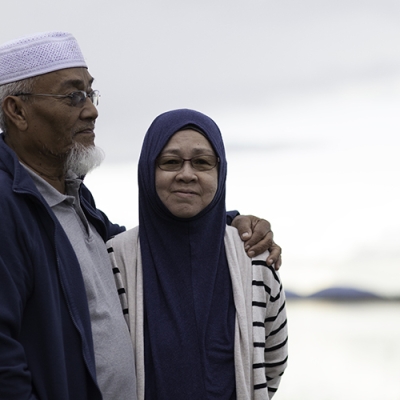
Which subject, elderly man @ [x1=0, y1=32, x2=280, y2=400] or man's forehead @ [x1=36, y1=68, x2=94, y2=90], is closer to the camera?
elderly man @ [x1=0, y1=32, x2=280, y2=400]

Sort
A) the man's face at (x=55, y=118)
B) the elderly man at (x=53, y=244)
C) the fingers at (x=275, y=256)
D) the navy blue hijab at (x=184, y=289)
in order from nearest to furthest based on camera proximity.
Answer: the elderly man at (x=53, y=244), the man's face at (x=55, y=118), the navy blue hijab at (x=184, y=289), the fingers at (x=275, y=256)

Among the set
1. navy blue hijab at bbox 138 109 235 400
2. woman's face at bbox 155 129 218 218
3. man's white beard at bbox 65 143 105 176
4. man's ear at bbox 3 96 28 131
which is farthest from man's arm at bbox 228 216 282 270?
A: man's ear at bbox 3 96 28 131

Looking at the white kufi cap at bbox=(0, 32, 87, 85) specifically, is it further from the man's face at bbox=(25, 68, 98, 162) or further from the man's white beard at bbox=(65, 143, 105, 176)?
the man's white beard at bbox=(65, 143, 105, 176)

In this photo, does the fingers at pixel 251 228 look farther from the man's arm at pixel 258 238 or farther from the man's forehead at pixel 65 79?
the man's forehead at pixel 65 79

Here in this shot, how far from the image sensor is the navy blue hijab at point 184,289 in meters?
3.75

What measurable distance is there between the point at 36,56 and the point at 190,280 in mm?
1286

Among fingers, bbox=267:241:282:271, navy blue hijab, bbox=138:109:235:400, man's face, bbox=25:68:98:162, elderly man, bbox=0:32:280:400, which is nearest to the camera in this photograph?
elderly man, bbox=0:32:280:400

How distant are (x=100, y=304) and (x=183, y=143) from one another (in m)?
0.85

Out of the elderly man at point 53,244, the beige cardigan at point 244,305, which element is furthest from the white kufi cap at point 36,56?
the beige cardigan at point 244,305

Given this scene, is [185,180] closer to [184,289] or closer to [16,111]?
[184,289]

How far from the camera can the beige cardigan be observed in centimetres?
376

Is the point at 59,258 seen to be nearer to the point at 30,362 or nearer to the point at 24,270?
the point at 24,270

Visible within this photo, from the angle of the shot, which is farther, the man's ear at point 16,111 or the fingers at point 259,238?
the fingers at point 259,238

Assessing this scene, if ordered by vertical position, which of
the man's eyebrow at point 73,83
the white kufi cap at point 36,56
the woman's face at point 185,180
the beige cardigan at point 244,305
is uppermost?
the white kufi cap at point 36,56
